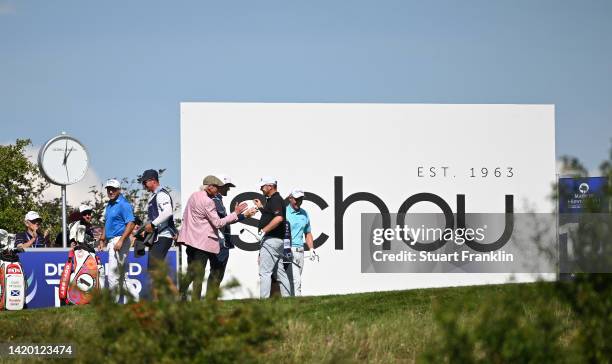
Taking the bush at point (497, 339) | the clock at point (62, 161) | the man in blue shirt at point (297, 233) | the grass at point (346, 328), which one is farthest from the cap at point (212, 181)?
the bush at point (497, 339)

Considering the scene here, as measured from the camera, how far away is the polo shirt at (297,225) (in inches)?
700

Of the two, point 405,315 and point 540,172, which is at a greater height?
point 540,172

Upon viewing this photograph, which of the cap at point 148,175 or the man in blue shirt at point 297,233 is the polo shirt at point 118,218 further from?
the man in blue shirt at point 297,233

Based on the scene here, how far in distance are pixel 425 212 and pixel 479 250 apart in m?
1.36

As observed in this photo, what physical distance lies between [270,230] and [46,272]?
5.22 m

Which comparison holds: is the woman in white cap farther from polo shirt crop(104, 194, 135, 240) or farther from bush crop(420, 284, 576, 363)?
bush crop(420, 284, 576, 363)

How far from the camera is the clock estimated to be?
20641 millimetres

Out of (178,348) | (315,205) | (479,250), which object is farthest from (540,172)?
(178,348)

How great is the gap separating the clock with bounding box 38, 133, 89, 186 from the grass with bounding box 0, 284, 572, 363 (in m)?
7.63

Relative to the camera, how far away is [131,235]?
49.0 feet

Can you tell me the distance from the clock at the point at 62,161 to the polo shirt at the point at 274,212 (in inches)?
236

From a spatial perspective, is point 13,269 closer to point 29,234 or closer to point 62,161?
point 29,234

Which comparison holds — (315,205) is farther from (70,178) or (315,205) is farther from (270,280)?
(270,280)

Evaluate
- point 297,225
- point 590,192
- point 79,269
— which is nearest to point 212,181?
point 297,225
